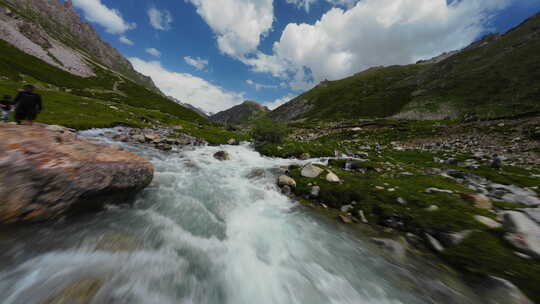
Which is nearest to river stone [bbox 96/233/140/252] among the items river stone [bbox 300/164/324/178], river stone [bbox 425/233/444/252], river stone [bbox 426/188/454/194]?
river stone [bbox 300/164/324/178]

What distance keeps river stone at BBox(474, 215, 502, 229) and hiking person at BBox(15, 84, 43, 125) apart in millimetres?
19682

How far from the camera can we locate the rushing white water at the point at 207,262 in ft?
12.8

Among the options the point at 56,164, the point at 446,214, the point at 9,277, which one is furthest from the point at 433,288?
the point at 56,164

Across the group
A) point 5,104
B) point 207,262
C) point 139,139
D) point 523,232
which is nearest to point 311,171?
point 207,262

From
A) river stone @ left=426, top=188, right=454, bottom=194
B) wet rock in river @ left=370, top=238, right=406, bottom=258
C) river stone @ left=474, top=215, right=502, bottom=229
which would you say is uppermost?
river stone @ left=426, top=188, right=454, bottom=194

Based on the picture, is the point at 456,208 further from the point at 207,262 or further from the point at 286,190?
the point at 207,262

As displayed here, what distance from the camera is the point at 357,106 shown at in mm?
103688

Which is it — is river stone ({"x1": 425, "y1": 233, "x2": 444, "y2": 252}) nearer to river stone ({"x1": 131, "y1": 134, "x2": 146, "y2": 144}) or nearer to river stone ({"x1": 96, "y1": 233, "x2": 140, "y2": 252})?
river stone ({"x1": 96, "y1": 233, "x2": 140, "y2": 252})

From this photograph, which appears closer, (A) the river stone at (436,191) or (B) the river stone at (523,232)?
(B) the river stone at (523,232)

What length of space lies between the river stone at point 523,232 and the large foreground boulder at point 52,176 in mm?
12433

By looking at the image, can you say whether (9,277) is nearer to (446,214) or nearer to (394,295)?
(394,295)

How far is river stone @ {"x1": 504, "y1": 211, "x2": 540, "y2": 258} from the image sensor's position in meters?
4.61

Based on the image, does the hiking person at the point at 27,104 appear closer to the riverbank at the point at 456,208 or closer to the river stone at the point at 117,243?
the river stone at the point at 117,243

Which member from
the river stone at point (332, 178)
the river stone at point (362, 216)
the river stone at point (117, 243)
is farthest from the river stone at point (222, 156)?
the river stone at point (362, 216)
